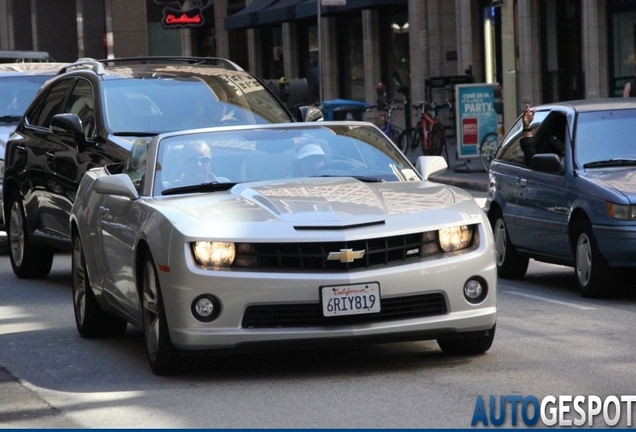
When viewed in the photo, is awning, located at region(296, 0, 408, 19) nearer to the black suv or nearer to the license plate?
the black suv

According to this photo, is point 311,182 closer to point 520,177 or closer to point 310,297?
point 310,297

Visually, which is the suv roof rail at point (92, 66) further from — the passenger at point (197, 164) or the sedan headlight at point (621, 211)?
the sedan headlight at point (621, 211)

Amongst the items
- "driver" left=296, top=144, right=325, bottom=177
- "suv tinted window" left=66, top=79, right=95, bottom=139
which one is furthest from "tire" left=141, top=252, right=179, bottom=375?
"suv tinted window" left=66, top=79, right=95, bottom=139

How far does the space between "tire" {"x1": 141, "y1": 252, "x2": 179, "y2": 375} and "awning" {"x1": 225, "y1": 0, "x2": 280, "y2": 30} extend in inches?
1544

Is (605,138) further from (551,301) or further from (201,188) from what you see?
(201,188)

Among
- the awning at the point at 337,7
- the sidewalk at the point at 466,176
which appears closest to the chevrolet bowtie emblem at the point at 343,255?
the sidewalk at the point at 466,176

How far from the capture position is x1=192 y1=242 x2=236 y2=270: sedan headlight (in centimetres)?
764

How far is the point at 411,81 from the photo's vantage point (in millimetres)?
39844

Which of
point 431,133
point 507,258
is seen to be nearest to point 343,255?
point 507,258

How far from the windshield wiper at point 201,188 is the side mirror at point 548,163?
12.8 ft

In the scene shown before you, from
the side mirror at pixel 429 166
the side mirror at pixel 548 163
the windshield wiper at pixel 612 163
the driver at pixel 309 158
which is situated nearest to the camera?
the driver at pixel 309 158

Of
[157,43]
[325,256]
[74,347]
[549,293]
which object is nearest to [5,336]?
[74,347]

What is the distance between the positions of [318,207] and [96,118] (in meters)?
4.99

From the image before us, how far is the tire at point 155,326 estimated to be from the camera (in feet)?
25.8
